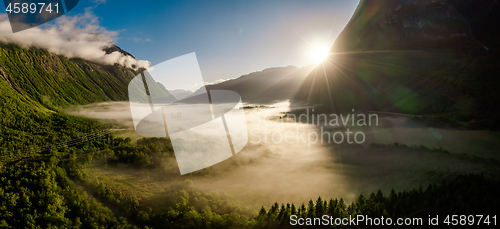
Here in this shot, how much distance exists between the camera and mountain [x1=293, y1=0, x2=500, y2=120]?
6400 centimetres

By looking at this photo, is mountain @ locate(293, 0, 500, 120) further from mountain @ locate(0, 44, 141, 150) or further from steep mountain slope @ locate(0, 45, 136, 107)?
steep mountain slope @ locate(0, 45, 136, 107)

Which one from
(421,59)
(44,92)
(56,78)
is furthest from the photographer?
(56,78)

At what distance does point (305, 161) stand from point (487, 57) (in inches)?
2704

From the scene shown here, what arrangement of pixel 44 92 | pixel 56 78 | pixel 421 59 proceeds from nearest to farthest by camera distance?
pixel 421 59 → pixel 44 92 → pixel 56 78

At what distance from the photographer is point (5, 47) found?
352 feet

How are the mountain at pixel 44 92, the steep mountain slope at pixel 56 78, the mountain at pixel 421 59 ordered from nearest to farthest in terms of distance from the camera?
the mountain at pixel 44 92
the mountain at pixel 421 59
the steep mountain slope at pixel 56 78

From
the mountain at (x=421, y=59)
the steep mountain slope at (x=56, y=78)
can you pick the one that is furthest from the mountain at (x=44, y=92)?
the mountain at (x=421, y=59)

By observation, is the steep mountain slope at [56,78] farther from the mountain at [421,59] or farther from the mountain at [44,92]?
the mountain at [421,59]

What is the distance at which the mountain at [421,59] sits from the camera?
64.0 metres

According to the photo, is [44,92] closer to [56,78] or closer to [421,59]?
[56,78]

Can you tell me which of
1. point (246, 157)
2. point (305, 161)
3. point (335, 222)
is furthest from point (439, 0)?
point (335, 222)

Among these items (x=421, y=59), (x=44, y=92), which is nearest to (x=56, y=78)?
(x=44, y=92)

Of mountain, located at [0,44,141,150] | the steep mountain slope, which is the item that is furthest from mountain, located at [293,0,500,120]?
the steep mountain slope

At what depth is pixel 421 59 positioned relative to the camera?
256ft
